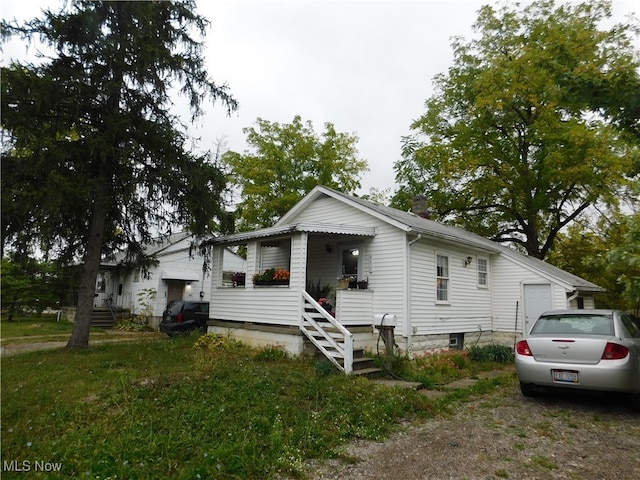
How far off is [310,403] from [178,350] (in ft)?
20.0

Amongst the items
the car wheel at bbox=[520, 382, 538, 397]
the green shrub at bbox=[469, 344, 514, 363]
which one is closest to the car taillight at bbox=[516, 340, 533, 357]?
the car wheel at bbox=[520, 382, 538, 397]

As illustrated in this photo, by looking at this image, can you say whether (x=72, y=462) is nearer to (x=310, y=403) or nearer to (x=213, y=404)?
(x=213, y=404)

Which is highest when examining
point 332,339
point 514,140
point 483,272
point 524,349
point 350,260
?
point 514,140

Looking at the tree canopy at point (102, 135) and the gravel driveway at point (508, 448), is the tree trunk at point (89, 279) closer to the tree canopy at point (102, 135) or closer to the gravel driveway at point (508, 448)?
the tree canopy at point (102, 135)

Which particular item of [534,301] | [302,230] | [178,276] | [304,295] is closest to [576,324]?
[304,295]

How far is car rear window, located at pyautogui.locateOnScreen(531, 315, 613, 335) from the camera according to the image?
6.50 meters

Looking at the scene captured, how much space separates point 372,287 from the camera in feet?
37.3

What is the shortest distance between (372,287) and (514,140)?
16.0 metres

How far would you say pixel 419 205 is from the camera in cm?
1712

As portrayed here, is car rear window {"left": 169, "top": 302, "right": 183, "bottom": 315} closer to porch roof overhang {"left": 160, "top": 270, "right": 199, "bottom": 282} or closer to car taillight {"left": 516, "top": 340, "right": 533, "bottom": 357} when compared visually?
porch roof overhang {"left": 160, "top": 270, "right": 199, "bottom": 282}

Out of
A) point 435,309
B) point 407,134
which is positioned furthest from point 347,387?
point 407,134

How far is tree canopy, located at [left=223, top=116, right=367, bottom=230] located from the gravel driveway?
1881cm

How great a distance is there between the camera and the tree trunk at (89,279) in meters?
11.0

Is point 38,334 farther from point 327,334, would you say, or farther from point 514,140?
point 514,140
